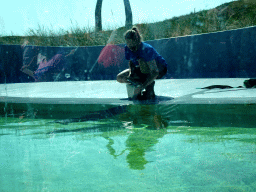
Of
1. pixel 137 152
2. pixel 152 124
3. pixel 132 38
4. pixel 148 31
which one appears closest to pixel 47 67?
pixel 148 31

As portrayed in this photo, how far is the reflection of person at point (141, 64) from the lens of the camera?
4246mm

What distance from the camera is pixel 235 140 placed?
2578 millimetres

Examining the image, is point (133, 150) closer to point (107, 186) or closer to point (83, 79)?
point (107, 186)

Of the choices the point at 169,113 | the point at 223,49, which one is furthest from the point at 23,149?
the point at 223,49

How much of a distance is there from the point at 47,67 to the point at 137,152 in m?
9.63

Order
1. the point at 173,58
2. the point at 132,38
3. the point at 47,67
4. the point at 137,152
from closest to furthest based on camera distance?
the point at 137,152, the point at 132,38, the point at 173,58, the point at 47,67

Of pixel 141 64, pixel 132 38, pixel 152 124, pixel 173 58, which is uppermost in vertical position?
pixel 132 38

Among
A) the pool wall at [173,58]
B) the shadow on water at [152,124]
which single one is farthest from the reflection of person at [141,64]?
the pool wall at [173,58]

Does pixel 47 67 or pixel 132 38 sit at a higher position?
pixel 132 38

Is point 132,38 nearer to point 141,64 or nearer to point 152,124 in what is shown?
point 141,64

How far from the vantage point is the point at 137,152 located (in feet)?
7.66

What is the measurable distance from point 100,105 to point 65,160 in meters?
1.93

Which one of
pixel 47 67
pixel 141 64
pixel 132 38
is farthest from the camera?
pixel 47 67

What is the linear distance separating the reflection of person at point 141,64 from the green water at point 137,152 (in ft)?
2.63
